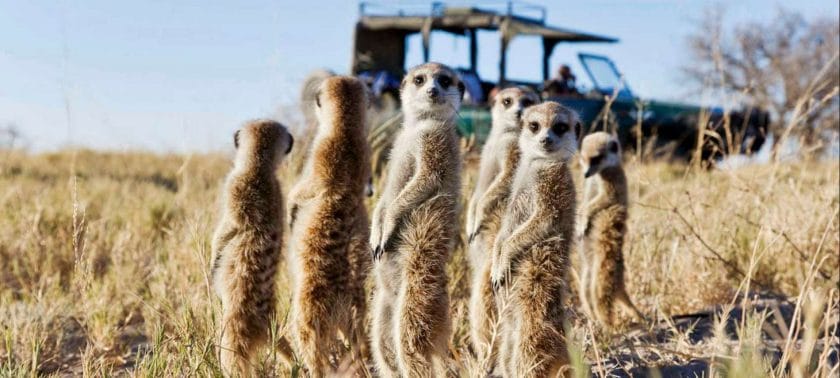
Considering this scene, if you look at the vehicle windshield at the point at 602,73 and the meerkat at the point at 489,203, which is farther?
the vehicle windshield at the point at 602,73

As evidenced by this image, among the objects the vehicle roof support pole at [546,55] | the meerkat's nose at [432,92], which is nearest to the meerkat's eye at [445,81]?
the meerkat's nose at [432,92]

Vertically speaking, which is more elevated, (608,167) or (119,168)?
(608,167)

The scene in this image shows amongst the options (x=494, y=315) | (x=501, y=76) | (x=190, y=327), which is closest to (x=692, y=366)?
(x=494, y=315)

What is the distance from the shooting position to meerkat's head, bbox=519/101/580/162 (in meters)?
2.95

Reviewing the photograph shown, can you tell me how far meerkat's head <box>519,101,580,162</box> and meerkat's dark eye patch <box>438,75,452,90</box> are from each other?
35 cm

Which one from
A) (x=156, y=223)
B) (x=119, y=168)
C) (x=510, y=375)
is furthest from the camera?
(x=119, y=168)

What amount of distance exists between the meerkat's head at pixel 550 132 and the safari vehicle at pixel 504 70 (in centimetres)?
830

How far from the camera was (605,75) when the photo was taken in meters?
13.0

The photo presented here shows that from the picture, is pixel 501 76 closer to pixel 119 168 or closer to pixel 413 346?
pixel 119 168

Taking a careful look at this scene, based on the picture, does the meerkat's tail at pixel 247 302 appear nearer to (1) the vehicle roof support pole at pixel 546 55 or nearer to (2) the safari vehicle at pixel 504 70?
(2) the safari vehicle at pixel 504 70

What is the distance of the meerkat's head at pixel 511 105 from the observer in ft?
12.9

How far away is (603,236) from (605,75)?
907cm

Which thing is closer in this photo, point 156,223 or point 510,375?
point 510,375

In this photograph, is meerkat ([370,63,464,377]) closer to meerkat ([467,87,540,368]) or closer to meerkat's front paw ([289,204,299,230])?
meerkat ([467,87,540,368])
